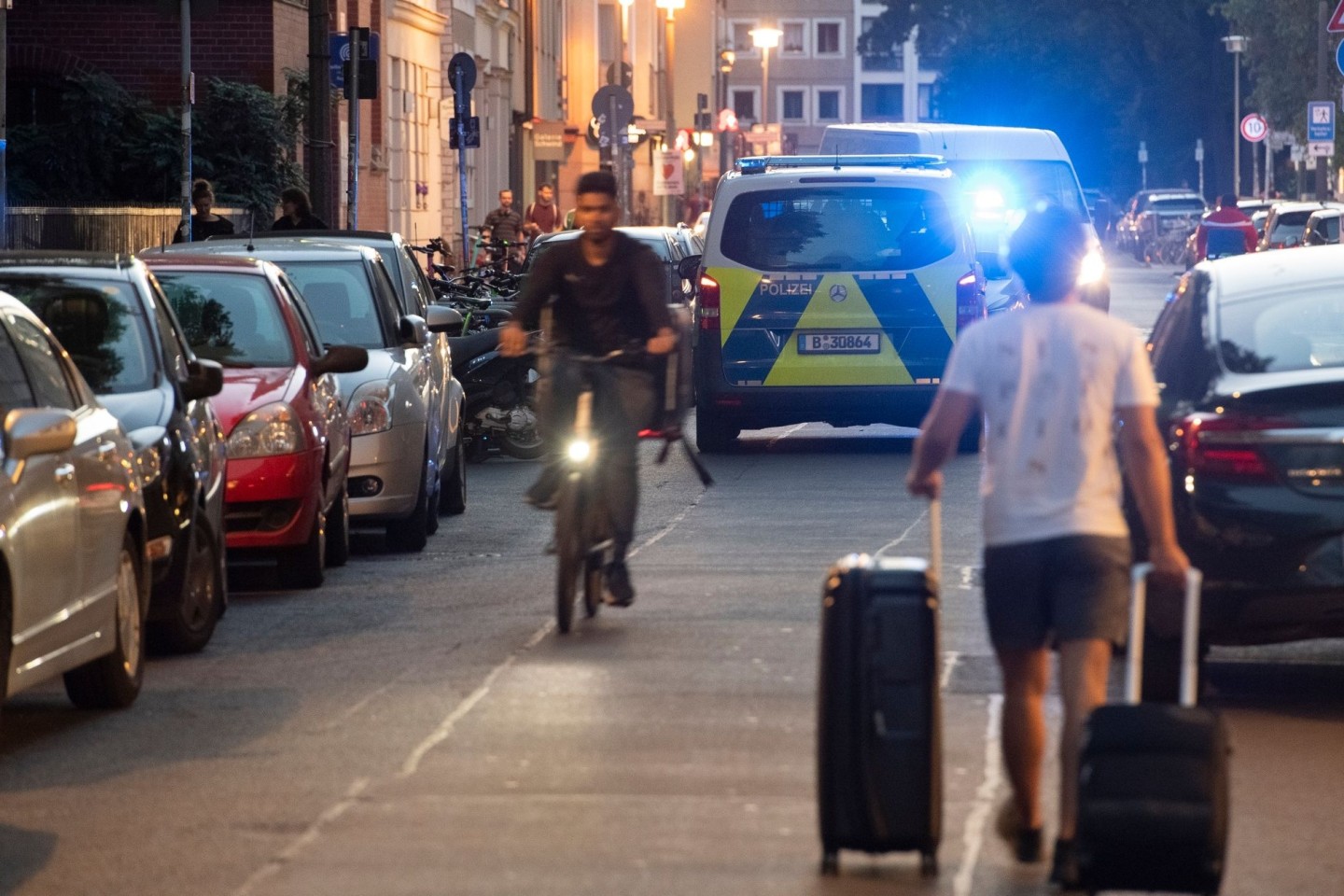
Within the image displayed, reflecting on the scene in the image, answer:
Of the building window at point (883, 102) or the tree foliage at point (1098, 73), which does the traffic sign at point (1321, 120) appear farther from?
the building window at point (883, 102)

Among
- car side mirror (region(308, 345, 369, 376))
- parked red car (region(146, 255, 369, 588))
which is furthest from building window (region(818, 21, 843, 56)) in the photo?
car side mirror (region(308, 345, 369, 376))

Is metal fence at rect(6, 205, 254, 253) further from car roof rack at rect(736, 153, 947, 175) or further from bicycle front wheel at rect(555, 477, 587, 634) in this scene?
bicycle front wheel at rect(555, 477, 587, 634)

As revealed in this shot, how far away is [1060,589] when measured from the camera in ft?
22.6

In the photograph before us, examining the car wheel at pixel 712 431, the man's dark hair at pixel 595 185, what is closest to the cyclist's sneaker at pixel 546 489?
the man's dark hair at pixel 595 185

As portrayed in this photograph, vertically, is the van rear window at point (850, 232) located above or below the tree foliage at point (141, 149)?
below

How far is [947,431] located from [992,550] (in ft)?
0.95

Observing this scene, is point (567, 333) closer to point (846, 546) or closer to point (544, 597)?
point (544, 597)

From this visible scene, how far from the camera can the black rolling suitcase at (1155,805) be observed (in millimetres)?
6340

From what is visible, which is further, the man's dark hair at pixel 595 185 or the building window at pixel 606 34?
the building window at pixel 606 34

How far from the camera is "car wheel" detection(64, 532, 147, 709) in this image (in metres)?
9.85

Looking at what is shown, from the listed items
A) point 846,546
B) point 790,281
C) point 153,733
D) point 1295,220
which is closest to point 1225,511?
point 153,733

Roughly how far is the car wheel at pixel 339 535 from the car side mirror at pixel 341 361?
645 millimetres

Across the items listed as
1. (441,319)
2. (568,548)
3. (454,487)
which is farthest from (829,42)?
(568,548)

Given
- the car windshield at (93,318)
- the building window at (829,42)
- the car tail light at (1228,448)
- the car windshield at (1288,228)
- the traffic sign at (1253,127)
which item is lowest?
the car tail light at (1228,448)
